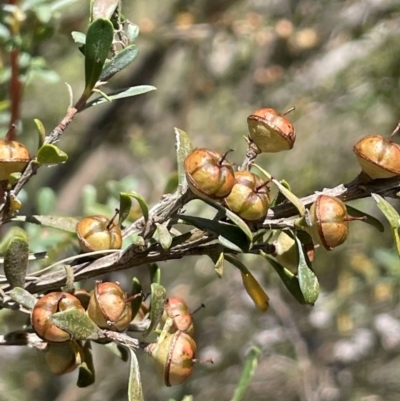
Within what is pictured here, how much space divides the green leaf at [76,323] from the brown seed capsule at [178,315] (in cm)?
10

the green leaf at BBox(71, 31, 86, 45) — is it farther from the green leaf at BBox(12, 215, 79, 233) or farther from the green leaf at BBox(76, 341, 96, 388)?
the green leaf at BBox(76, 341, 96, 388)

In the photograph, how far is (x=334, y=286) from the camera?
204 centimetres

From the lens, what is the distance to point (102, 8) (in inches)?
21.9

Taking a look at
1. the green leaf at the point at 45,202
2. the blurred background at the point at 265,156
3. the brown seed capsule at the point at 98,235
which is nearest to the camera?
the brown seed capsule at the point at 98,235

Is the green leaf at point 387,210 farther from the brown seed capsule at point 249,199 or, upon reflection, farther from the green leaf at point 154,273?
the green leaf at point 154,273

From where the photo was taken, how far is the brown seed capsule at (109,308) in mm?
526

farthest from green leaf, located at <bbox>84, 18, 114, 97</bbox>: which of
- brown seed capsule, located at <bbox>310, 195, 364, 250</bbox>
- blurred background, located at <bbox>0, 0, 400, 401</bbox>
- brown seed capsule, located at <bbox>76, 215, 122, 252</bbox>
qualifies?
blurred background, located at <bbox>0, 0, 400, 401</bbox>

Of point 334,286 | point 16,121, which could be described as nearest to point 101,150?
point 334,286

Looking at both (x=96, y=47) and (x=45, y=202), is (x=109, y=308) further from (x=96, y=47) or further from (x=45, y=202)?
(x=45, y=202)

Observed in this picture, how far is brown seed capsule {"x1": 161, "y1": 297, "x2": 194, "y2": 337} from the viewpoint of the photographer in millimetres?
585

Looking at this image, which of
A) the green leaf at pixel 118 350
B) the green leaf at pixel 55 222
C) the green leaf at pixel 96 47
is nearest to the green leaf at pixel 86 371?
the green leaf at pixel 118 350

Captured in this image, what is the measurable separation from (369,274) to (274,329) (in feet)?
1.19

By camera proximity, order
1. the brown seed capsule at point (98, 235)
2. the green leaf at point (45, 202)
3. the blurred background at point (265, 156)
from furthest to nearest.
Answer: the blurred background at point (265, 156) < the green leaf at point (45, 202) < the brown seed capsule at point (98, 235)

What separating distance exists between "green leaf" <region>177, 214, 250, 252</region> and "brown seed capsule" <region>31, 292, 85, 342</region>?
0.40 ft
